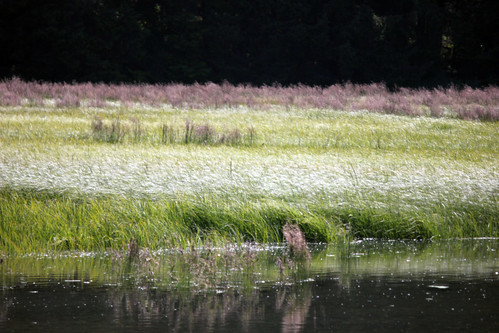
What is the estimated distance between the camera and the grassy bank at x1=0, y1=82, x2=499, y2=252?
967cm

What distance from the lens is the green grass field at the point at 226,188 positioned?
9656 millimetres

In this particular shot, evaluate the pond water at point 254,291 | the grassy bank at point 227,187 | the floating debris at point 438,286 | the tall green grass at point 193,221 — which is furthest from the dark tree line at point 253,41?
the floating debris at point 438,286

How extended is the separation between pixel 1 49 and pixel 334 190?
1205 inches

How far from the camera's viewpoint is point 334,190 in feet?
36.8

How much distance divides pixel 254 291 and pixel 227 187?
4.30m

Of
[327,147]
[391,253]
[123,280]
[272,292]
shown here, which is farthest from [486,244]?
[327,147]

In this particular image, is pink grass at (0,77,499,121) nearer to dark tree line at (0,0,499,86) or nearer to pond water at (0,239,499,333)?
dark tree line at (0,0,499,86)

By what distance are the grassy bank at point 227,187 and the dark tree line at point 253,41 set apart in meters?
21.7

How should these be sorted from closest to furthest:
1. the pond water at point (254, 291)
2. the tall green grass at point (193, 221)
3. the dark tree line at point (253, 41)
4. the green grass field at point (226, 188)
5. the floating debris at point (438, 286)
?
the pond water at point (254, 291), the floating debris at point (438, 286), the tall green grass at point (193, 221), the green grass field at point (226, 188), the dark tree line at point (253, 41)

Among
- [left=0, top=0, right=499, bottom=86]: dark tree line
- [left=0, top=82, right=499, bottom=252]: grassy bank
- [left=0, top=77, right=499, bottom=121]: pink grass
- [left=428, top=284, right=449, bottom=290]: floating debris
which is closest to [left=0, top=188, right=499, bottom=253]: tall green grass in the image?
[left=0, top=82, right=499, bottom=252]: grassy bank

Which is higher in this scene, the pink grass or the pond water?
the pink grass

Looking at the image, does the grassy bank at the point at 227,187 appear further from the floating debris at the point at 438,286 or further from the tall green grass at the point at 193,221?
the floating debris at the point at 438,286

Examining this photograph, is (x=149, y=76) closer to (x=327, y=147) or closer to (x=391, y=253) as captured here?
(x=327, y=147)

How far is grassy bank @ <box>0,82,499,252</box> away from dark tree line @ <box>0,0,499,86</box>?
71.1 feet
